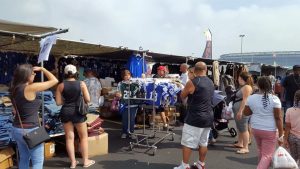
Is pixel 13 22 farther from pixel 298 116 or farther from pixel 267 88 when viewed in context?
pixel 298 116

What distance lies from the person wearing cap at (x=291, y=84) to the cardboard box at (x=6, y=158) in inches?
280

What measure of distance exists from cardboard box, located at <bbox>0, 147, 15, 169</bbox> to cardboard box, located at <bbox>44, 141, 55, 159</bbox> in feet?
2.25

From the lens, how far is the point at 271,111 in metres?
4.84

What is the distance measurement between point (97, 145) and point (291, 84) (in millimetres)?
5587

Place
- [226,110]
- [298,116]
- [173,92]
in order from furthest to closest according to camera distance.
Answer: [226,110]
[173,92]
[298,116]

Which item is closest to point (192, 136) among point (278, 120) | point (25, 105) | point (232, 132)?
point (278, 120)

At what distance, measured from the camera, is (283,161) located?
4406 mm

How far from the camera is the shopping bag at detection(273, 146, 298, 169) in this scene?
173 inches

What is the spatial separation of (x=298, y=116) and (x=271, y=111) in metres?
0.35

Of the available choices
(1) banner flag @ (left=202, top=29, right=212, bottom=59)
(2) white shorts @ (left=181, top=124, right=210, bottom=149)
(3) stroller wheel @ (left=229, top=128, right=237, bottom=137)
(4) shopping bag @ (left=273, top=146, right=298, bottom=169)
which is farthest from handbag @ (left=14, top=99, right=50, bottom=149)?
(1) banner flag @ (left=202, top=29, right=212, bottom=59)

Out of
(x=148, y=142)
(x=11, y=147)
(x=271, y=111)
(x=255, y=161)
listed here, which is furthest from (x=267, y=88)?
(x=11, y=147)

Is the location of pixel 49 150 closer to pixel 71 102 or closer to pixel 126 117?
pixel 71 102

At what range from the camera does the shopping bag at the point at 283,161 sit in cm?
439

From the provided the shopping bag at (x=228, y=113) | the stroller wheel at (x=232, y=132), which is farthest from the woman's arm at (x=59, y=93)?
the stroller wheel at (x=232, y=132)
